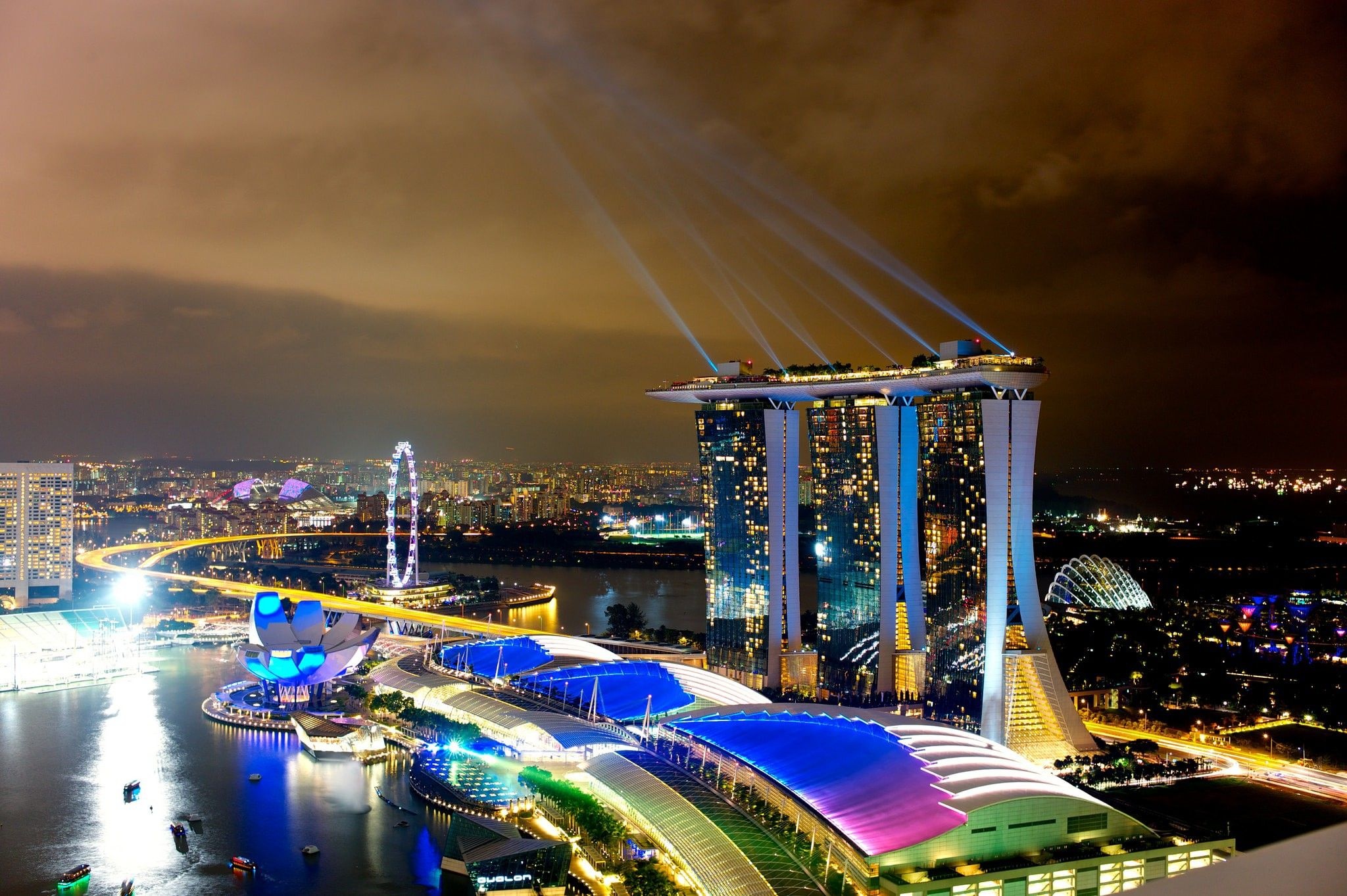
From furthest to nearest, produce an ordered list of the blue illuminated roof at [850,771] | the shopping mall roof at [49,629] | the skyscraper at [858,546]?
the shopping mall roof at [49,629] → the skyscraper at [858,546] → the blue illuminated roof at [850,771]

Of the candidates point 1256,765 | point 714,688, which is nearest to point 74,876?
point 714,688

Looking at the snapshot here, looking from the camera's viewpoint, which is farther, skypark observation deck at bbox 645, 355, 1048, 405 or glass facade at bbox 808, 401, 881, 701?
glass facade at bbox 808, 401, 881, 701

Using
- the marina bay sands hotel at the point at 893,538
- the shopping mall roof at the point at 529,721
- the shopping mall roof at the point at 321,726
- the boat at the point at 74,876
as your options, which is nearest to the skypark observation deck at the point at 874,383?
the marina bay sands hotel at the point at 893,538

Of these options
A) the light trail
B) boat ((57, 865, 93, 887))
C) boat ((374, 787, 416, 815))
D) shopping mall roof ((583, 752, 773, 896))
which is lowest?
boat ((374, 787, 416, 815))

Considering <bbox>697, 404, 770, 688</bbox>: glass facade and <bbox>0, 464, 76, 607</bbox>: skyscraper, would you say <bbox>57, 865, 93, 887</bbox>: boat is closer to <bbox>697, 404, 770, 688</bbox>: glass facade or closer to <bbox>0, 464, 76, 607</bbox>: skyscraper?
<bbox>697, 404, 770, 688</bbox>: glass facade

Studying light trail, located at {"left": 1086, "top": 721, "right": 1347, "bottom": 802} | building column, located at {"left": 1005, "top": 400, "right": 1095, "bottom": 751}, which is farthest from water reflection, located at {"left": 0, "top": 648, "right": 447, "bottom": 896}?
light trail, located at {"left": 1086, "top": 721, "right": 1347, "bottom": 802}

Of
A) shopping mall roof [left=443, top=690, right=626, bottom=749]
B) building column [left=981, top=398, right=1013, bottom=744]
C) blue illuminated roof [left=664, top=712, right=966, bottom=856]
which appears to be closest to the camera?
blue illuminated roof [left=664, top=712, right=966, bottom=856]

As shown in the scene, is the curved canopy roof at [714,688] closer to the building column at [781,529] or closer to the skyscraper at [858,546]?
the skyscraper at [858,546]

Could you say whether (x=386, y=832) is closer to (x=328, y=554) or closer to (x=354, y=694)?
(x=354, y=694)
